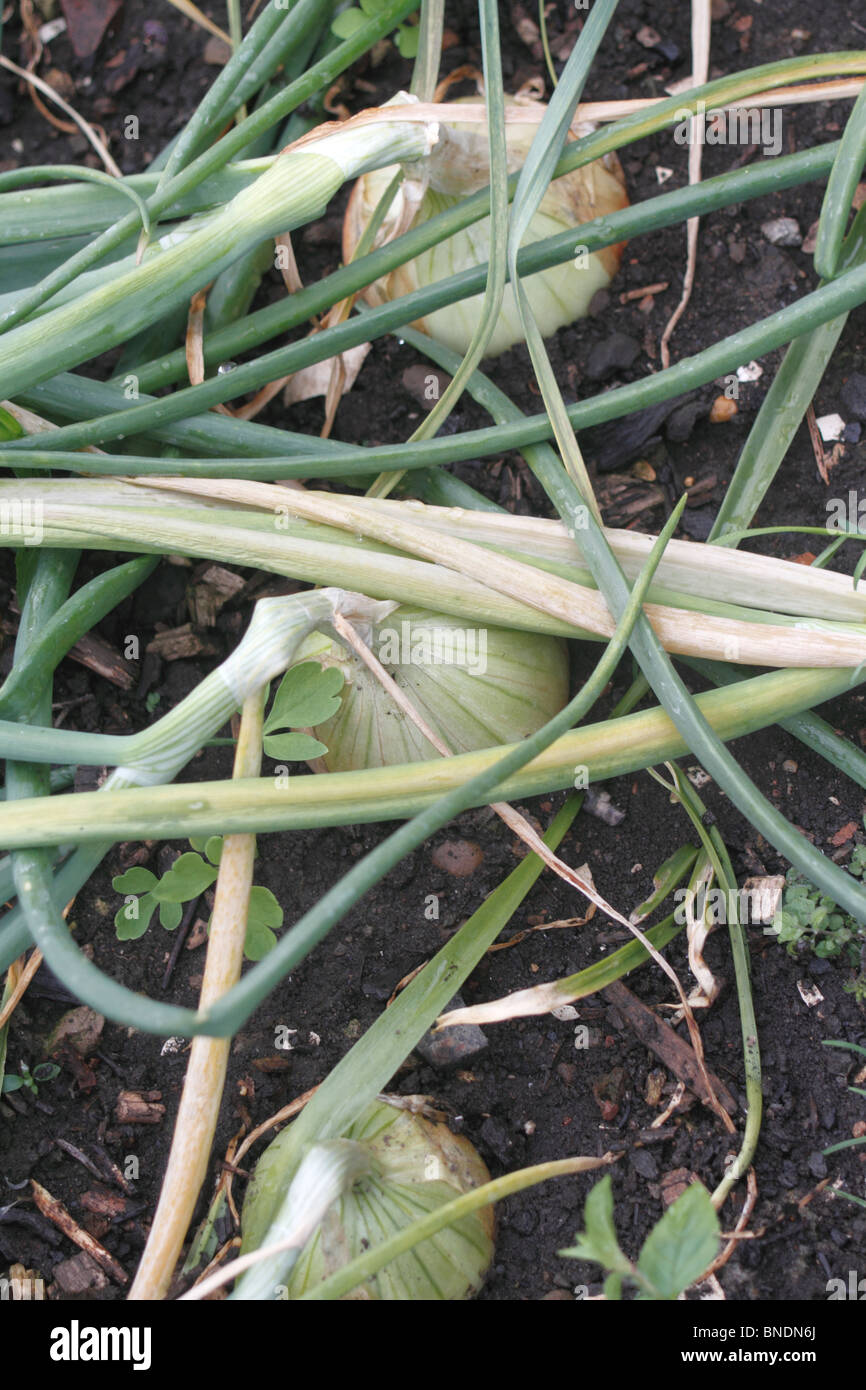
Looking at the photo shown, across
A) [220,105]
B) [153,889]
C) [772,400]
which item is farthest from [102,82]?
[153,889]

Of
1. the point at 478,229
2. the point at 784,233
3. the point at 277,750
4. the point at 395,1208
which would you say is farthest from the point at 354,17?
the point at 395,1208

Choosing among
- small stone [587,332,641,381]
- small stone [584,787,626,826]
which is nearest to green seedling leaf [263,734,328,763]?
small stone [584,787,626,826]

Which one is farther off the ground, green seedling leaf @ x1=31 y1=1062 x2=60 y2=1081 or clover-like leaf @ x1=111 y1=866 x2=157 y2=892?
clover-like leaf @ x1=111 y1=866 x2=157 y2=892

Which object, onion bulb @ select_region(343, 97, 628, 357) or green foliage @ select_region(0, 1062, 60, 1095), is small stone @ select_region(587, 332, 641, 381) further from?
green foliage @ select_region(0, 1062, 60, 1095)

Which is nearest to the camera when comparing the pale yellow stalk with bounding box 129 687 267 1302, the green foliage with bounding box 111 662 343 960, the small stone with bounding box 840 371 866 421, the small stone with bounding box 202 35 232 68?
the pale yellow stalk with bounding box 129 687 267 1302

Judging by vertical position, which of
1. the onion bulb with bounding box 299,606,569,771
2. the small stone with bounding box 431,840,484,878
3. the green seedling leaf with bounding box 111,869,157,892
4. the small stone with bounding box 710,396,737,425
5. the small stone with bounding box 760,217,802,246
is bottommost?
the green seedling leaf with bounding box 111,869,157,892

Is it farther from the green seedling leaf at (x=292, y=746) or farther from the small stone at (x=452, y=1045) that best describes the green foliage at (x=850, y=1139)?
the green seedling leaf at (x=292, y=746)
